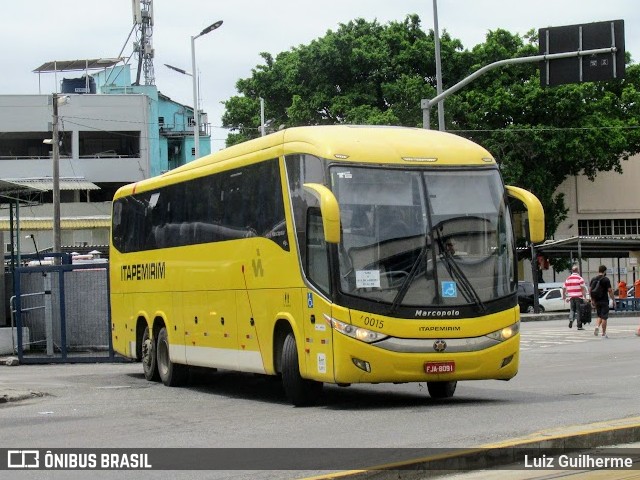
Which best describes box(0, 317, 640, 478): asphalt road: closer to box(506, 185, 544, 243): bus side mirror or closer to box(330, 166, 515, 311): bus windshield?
box(330, 166, 515, 311): bus windshield

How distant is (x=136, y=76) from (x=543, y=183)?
32.7m

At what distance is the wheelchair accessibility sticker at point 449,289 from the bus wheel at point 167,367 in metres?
6.88

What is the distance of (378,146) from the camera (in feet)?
51.1

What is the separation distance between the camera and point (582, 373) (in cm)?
2019

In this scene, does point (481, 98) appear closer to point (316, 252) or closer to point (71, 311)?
point (71, 311)

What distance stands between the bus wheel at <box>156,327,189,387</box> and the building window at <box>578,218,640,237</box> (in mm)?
49481

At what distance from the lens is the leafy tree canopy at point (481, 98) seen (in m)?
57.9

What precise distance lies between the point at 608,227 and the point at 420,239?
5548 centimetres

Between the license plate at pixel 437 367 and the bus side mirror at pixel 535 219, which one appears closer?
the license plate at pixel 437 367

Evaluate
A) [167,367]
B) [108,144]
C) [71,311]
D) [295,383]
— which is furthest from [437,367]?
[108,144]

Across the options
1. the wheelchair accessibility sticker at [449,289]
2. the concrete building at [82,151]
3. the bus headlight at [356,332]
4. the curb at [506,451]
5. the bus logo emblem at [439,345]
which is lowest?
the curb at [506,451]

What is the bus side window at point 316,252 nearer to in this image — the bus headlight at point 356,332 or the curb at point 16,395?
the bus headlight at point 356,332

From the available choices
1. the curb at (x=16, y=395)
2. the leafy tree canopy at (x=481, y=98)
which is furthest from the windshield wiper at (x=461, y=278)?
the leafy tree canopy at (x=481, y=98)

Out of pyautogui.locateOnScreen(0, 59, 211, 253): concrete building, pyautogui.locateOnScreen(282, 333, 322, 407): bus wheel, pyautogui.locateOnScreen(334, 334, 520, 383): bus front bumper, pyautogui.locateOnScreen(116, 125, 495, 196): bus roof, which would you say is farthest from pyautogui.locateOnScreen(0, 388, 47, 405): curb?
pyautogui.locateOnScreen(0, 59, 211, 253): concrete building
